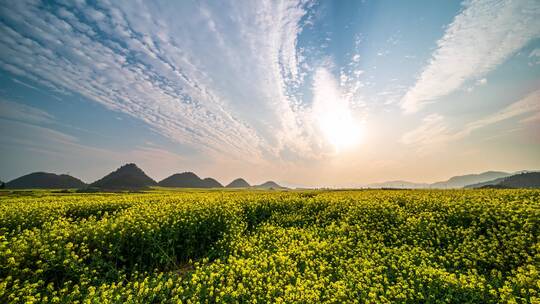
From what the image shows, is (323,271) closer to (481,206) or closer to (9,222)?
(481,206)

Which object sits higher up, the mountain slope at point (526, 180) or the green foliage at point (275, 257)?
the mountain slope at point (526, 180)

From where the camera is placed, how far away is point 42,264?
6902 mm

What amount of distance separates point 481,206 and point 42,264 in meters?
17.0

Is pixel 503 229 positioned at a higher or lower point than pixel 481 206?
lower

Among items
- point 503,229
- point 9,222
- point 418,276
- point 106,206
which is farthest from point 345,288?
point 106,206

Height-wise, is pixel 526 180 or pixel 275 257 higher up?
pixel 526 180

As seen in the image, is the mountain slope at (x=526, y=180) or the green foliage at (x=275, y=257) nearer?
the green foliage at (x=275, y=257)

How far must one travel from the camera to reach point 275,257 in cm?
873

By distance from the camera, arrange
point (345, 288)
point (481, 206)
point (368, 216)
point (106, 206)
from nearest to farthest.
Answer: point (345, 288)
point (481, 206)
point (368, 216)
point (106, 206)

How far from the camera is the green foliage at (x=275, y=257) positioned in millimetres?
6109

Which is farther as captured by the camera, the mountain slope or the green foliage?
the mountain slope

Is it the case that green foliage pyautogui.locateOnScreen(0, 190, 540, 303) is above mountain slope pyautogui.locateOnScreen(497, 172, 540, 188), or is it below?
below

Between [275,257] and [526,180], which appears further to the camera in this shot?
[526,180]

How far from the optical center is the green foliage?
611 centimetres
